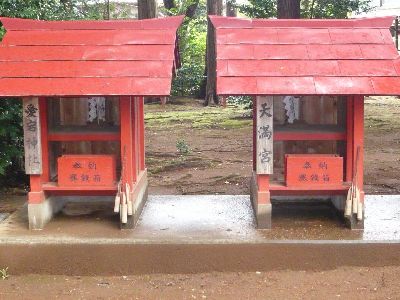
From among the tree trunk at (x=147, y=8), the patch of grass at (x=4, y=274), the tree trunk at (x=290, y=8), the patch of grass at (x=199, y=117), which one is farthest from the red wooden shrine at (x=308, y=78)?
the tree trunk at (x=147, y=8)

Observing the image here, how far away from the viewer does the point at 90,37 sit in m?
6.82

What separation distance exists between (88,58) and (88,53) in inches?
3.6

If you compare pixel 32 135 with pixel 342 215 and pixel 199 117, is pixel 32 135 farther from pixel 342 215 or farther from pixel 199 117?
pixel 199 117

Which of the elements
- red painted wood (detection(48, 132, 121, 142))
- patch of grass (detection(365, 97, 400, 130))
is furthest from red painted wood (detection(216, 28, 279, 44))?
patch of grass (detection(365, 97, 400, 130))

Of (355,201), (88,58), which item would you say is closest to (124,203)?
(88,58)

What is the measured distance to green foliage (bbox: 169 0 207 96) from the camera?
2814 cm

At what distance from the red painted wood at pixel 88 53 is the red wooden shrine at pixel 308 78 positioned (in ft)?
2.24

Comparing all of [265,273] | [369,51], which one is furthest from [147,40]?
[265,273]

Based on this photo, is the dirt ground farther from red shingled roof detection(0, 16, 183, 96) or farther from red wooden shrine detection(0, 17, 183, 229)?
red shingled roof detection(0, 16, 183, 96)

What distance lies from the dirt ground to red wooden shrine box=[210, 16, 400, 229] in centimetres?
82

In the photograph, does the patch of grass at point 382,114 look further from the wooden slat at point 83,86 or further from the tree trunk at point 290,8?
the wooden slat at point 83,86

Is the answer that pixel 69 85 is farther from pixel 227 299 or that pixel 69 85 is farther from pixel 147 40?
pixel 227 299

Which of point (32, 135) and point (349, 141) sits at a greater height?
point (32, 135)

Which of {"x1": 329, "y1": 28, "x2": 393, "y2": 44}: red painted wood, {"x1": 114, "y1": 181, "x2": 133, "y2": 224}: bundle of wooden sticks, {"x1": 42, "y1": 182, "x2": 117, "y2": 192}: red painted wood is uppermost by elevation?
{"x1": 329, "y1": 28, "x2": 393, "y2": 44}: red painted wood
